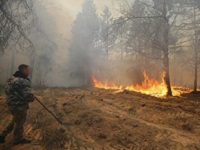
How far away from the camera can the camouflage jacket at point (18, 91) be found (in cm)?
650

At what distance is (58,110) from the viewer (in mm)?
11047

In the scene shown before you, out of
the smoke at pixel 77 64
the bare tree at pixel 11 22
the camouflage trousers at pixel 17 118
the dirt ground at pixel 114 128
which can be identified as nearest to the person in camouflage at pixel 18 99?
the camouflage trousers at pixel 17 118

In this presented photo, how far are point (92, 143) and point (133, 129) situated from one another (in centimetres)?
182

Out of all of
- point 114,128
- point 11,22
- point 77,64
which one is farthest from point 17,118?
point 77,64

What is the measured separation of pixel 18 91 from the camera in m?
6.52

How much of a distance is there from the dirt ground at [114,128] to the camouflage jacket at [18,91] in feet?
4.27

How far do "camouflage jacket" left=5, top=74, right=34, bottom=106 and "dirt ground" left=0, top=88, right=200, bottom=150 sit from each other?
130 centimetres

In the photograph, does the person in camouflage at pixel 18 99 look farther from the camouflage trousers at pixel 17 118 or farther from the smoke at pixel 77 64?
the smoke at pixel 77 64

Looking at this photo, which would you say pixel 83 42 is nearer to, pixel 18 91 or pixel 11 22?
pixel 11 22

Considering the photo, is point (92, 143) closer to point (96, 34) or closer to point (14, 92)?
point (14, 92)

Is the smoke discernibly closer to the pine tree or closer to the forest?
the pine tree

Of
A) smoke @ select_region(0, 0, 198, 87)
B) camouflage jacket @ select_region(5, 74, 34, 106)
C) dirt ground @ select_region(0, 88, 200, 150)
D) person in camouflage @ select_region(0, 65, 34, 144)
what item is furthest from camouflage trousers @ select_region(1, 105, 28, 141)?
smoke @ select_region(0, 0, 198, 87)

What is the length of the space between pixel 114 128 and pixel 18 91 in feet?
11.8

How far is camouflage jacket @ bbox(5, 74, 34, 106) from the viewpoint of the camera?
650cm
